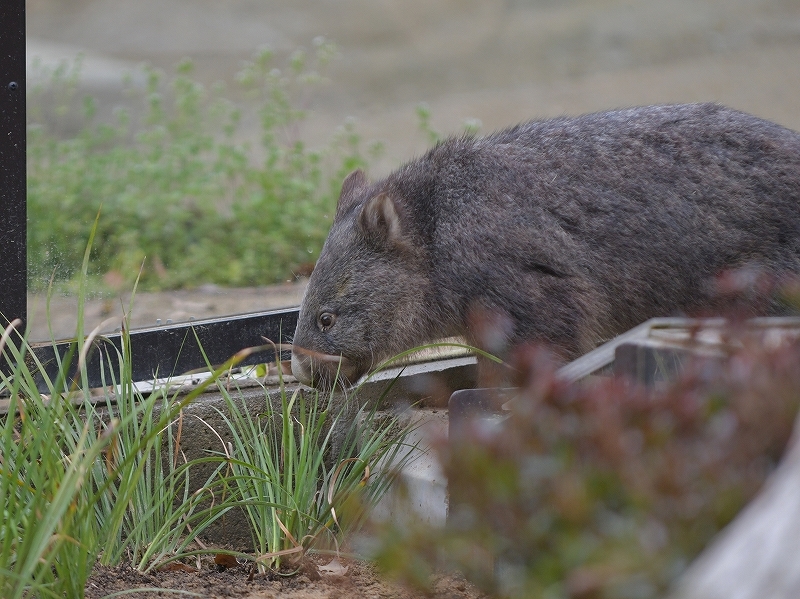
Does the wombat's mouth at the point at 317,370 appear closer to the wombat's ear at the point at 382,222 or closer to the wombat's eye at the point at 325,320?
the wombat's eye at the point at 325,320

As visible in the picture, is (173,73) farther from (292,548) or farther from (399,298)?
(292,548)

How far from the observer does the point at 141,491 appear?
3146 mm

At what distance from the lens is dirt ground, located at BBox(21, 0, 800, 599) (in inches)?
491

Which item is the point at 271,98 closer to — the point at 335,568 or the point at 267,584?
the point at 335,568

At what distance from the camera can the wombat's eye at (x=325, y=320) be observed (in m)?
3.92

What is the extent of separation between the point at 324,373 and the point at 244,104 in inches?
363

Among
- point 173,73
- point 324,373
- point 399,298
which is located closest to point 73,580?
point 324,373

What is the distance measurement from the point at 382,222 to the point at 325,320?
0.45 metres

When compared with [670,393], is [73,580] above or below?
below

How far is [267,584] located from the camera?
3.08 m

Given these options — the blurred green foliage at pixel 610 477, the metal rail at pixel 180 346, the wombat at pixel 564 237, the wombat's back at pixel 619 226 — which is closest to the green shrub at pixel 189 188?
the metal rail at pixel 180 346

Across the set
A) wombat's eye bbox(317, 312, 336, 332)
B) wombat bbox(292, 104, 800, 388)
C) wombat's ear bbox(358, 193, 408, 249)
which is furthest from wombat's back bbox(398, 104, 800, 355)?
wombat's eye bbox(317, 312, 336, 332)

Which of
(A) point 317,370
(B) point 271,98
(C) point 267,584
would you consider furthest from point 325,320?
(B) point 271,98

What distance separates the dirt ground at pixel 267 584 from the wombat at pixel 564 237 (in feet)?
2.60
